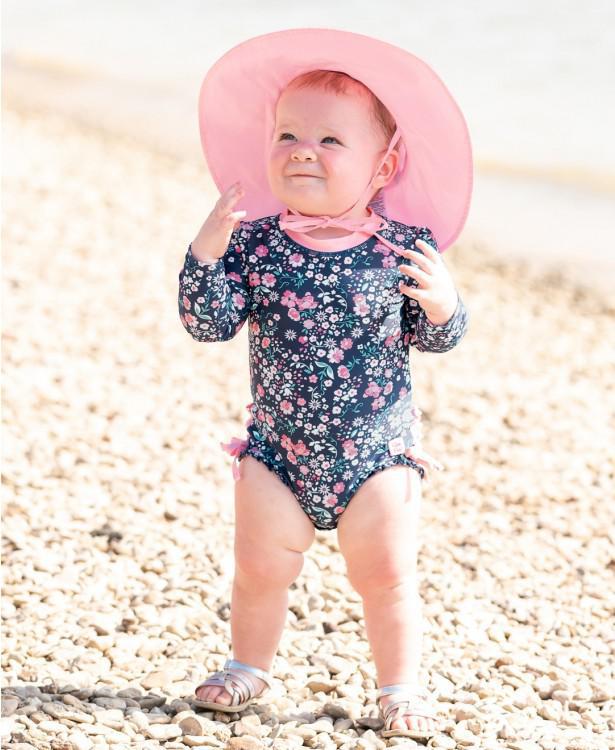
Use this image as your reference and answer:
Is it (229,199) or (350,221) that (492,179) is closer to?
(350,221)

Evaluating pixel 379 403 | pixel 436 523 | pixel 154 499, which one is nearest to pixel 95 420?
pixel 154 499

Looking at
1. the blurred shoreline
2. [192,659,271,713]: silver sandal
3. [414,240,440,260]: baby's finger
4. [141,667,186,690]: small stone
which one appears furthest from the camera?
the blurred shoreline

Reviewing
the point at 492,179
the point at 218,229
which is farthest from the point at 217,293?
the point at 492,179

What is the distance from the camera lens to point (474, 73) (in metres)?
15.2

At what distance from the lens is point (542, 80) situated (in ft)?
48.0

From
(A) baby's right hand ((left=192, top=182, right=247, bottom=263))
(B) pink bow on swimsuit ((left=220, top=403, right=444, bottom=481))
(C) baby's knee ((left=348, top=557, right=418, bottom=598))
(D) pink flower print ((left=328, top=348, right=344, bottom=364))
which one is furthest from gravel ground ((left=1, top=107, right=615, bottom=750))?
(A) baby's right hand ((left=192, top=182, right=247, bottom=263))

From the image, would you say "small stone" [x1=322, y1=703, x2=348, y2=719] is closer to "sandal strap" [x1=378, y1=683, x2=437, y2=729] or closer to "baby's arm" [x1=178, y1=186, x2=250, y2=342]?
"sandal strap" [x1=378, y1=683, x2=437, y2=729]

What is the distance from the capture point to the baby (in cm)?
302

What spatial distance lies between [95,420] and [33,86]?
9948mm

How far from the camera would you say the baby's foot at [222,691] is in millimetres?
3326

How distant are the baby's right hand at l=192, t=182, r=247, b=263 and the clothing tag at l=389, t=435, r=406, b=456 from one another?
68 centimetres

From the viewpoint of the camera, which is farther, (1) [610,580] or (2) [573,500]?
(2) [573,500]

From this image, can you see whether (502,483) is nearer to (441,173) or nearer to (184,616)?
(184,616)

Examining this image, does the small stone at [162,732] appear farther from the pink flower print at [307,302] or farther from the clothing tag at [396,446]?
the pink flower print at [307,302]
